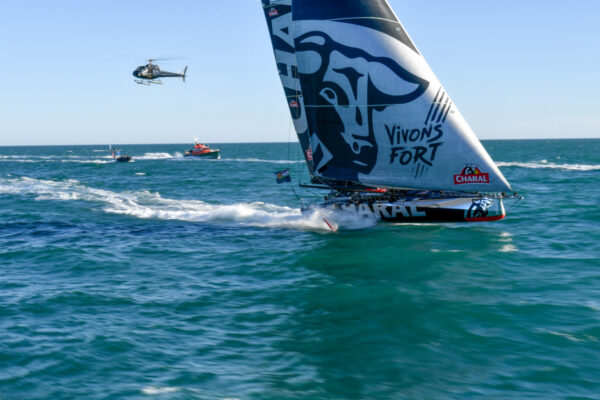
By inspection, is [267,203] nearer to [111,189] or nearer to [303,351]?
[111,189]

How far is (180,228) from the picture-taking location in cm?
2558

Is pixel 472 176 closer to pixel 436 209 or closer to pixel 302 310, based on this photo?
pixel 436 209

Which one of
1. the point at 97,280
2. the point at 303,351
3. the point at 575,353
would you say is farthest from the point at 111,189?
the point at 575,353

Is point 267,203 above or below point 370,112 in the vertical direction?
below

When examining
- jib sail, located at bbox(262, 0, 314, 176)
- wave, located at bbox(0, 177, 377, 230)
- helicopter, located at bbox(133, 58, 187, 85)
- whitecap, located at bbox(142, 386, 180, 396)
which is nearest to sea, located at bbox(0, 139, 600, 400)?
whitecap, located at bbox(142, 386, 180, 396)

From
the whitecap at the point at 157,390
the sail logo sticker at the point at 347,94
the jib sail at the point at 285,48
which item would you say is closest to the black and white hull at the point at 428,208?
the sail logo sticker at the point at 347,94

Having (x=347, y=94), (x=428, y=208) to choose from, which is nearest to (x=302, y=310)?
(x=428, y=208)

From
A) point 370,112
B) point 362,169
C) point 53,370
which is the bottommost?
point 53,370

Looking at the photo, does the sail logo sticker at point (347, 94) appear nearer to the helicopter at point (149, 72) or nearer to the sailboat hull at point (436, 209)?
the sailboat hull at point (436, 209)

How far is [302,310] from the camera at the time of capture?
43.8 feet

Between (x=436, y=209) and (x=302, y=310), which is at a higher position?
(x=436, y=209)

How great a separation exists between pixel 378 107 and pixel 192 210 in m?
14.4

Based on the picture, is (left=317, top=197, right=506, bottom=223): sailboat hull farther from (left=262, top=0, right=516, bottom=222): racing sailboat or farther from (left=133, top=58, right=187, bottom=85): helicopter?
(left=133, top=58, right=187, bottom=85): helicopter

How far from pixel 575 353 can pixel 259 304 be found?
7.34 metres
